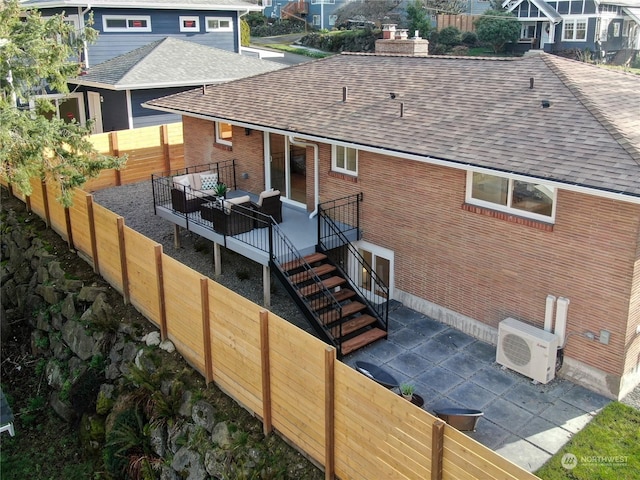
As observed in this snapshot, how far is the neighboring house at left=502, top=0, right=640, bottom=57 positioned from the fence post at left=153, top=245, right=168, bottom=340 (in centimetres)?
5296

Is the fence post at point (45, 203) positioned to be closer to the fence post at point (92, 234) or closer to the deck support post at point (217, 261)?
the fence post at point (92, 234)

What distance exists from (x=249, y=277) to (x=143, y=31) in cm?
1920

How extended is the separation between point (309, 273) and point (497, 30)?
4851 centimetres

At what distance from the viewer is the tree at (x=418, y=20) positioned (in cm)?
5709

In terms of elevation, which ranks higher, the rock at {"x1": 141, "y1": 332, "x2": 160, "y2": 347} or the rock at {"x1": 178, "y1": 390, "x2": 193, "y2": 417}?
the rock at {"x1": 141, "y1": 332, "x2": 160, "y2": 347}

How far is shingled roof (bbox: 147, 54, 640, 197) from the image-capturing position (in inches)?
415

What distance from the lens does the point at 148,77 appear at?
25312 millimetres

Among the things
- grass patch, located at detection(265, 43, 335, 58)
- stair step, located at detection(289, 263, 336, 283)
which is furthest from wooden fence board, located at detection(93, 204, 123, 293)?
grass patch, located at detection(265, 43, 335, 58)

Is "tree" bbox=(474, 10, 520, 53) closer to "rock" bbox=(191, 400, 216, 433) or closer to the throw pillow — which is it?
the throw pillow

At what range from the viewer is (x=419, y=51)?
21.0 metres

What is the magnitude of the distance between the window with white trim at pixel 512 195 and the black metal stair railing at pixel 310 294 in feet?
10.9

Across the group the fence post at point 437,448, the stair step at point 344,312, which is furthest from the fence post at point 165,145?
the fence post at point 437,448

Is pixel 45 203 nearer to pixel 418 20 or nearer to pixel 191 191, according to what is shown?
pixel 191 191

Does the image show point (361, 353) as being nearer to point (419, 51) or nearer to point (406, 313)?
point (406, 313)
